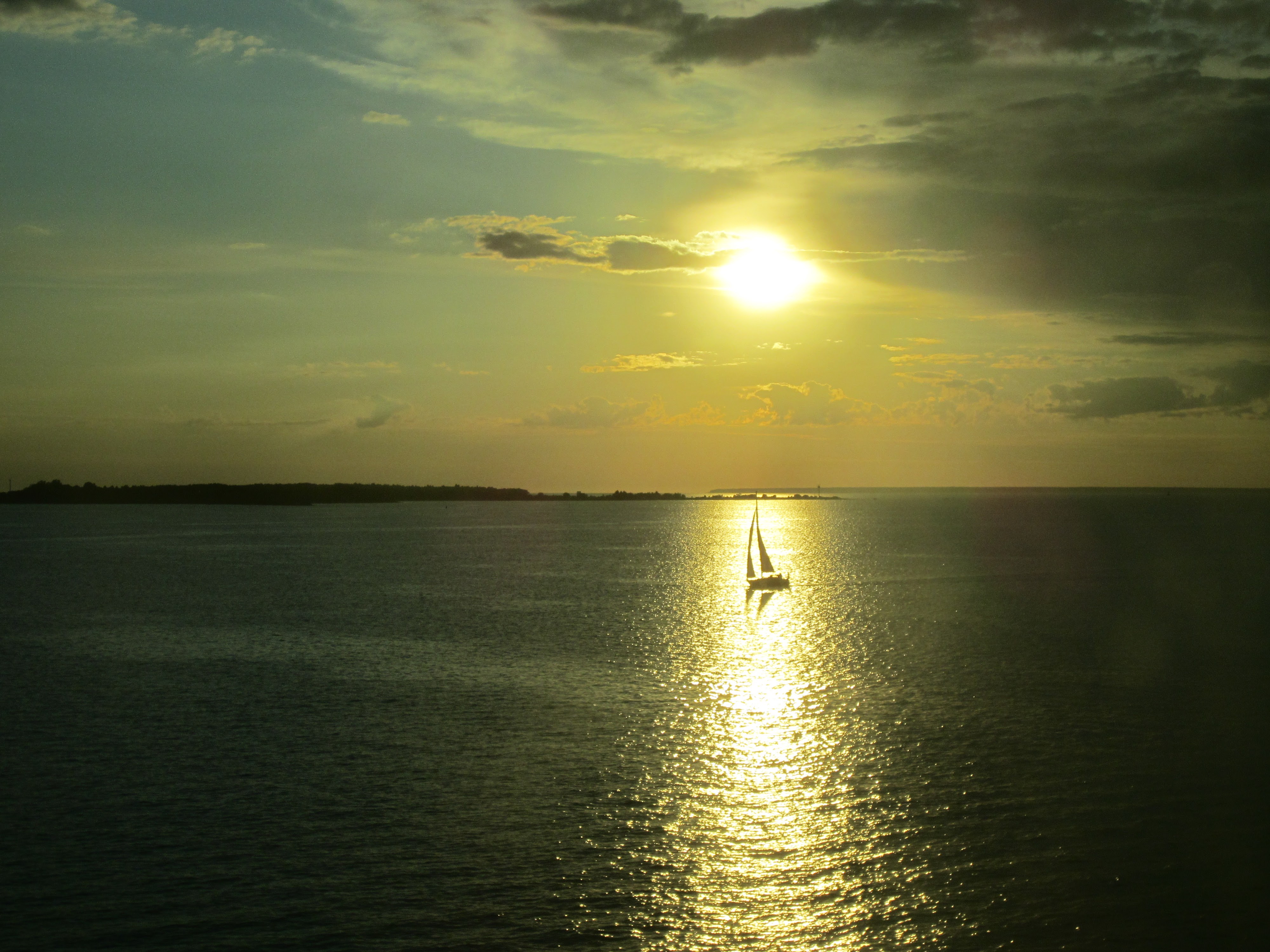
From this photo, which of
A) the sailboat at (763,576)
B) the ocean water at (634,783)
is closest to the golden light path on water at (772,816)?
the ocean water at (634,783)

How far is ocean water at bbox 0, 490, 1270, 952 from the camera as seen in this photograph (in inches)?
869

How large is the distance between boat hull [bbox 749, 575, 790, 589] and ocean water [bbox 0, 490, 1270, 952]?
78.1ft

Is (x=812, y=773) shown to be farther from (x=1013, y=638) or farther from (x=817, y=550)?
(x=817, y=550)

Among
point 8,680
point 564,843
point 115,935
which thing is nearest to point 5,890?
point 115,935

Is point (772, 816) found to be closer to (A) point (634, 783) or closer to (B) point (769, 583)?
(A) point (634, 783)

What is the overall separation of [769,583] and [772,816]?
68.0 metres

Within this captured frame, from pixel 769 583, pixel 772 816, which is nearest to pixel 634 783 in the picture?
pixel 772 816

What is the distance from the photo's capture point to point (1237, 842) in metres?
26.2

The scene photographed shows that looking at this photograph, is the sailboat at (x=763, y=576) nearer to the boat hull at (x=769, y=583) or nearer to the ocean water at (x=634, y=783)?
the boat hull at (x=769, y=583)

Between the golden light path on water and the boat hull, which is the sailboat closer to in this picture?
the boat hull

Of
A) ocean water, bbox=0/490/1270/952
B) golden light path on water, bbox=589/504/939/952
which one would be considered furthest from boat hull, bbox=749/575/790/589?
golden light path on water, bbox=589/504/939/952

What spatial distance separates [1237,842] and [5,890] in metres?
31.8

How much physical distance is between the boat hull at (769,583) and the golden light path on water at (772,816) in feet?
126

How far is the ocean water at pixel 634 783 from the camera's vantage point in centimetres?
2208
